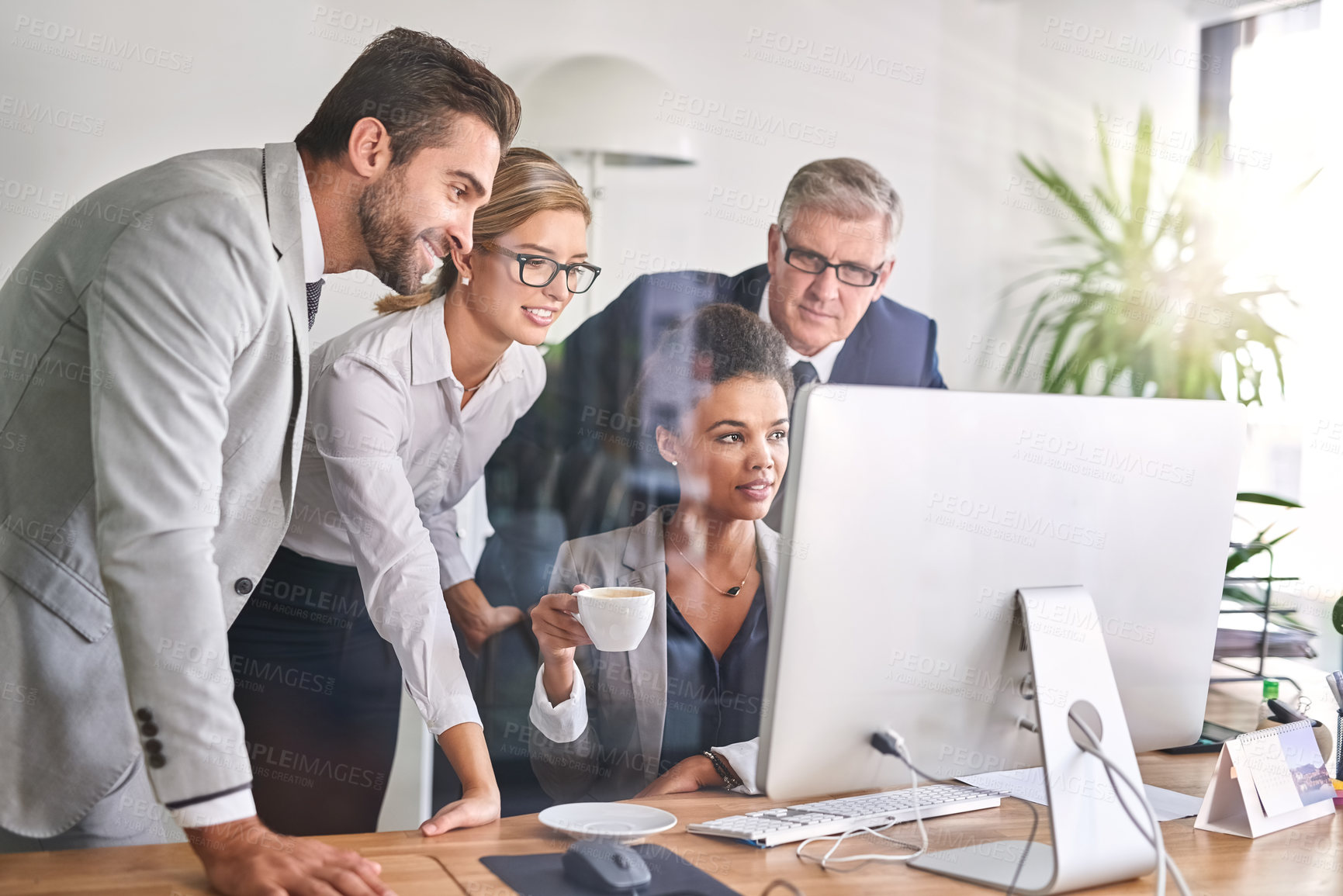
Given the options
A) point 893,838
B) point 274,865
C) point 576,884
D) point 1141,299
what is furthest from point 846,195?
point 274,865

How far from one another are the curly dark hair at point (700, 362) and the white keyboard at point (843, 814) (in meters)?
0.98

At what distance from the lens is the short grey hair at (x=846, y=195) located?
235cm

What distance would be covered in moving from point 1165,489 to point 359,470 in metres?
1.33

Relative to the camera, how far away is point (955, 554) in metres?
1.12

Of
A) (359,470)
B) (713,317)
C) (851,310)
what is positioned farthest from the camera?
(851,310)

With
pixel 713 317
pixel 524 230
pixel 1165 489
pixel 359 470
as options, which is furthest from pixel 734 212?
pixel 1165 489

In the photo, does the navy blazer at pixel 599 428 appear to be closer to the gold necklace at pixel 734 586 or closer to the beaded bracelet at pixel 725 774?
the gold necklace at pixel 734 586

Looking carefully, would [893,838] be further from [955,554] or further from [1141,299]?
[1141,299]

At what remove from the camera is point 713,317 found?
2.27 metres

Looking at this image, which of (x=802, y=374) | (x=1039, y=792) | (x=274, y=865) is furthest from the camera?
(x=802, y=374)

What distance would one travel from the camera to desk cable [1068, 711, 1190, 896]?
3.53ft

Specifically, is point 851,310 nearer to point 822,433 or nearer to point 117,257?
point 822,433

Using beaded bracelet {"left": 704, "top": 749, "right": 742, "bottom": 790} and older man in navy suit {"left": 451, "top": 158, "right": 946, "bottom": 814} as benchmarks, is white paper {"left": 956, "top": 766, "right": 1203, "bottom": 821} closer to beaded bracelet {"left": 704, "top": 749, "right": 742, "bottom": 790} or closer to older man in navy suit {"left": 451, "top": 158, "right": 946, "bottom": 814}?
beaded bracelet {"left": 704, "top": 749, "right": 742, "bottom": 790}

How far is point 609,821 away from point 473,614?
2.94ft
